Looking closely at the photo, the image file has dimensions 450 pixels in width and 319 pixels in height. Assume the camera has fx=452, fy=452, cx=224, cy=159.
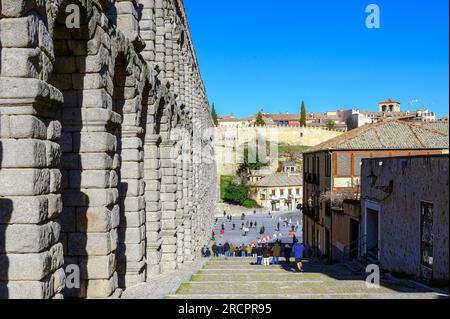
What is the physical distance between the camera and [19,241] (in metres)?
5.64

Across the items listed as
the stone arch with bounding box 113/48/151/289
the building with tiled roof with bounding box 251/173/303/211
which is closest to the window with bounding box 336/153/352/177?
the stone arch with bounding box 113/48/151/289

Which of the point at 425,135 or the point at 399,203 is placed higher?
the point at 425,135

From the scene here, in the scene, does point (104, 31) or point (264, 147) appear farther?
point (264, 147)

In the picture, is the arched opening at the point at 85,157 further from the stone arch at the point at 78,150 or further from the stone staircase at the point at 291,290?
the stone staircase at the point at 291,290

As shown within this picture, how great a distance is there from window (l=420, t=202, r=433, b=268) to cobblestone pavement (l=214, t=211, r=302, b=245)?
31.1m

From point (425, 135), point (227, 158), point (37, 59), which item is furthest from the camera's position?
point (227, 158)

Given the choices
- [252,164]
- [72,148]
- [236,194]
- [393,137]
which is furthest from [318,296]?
[252,164]

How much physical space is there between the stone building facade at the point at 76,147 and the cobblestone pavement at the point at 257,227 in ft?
103

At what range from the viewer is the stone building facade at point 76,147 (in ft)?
18.6

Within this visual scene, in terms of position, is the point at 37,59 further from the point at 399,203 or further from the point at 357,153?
the point at 357,153

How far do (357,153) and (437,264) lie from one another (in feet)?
43.5
